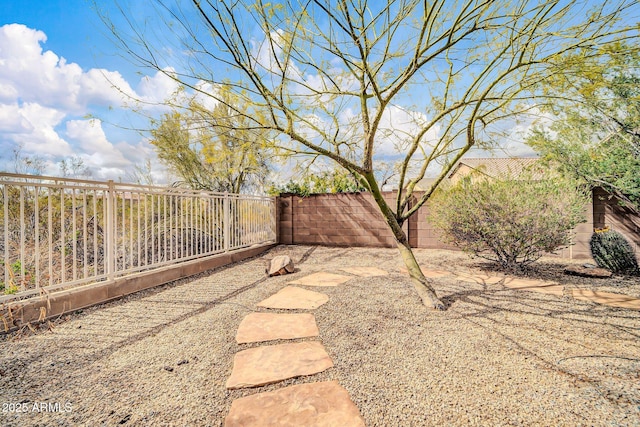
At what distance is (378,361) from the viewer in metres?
1.58

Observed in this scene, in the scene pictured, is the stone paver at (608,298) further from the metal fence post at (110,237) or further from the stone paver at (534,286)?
the metal fence post at (110,237)

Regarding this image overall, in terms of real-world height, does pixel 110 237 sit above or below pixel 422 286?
above

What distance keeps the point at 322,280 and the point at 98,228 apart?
3.35 meters

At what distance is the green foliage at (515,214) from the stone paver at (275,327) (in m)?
2.98

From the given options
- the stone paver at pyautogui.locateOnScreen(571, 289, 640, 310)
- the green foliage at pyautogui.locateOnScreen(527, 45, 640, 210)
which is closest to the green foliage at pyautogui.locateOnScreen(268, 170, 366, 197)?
the green foliage at pyautogui.locateOnScreen(527, 45, 640, 210)

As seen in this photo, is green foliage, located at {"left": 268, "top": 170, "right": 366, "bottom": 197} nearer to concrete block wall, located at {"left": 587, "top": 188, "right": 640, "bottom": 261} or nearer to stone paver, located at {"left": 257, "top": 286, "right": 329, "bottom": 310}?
stone paver, located at {"left": 257, "top": 286, "right": 329, "bottom": 310}

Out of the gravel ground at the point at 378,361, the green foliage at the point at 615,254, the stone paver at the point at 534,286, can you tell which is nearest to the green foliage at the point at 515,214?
the stone paver at the point at 534,286

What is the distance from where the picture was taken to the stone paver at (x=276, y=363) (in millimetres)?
1422

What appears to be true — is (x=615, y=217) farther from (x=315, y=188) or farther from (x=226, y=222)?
(x=226, y=222)

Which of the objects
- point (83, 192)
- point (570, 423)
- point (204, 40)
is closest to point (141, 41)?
point (204, 40)

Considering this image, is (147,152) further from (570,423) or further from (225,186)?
(570,423)

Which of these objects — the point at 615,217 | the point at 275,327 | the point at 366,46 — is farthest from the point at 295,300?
the point at 615,217

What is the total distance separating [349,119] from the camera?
3.10 meters

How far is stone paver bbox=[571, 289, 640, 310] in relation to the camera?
8.38 ft
